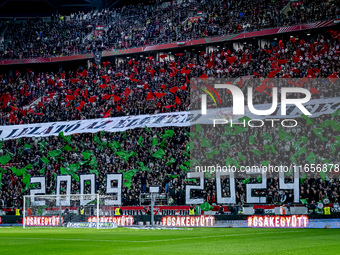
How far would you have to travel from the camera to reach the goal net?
93.5ft

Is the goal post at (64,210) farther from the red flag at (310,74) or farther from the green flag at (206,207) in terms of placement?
the red flag at (310,74)

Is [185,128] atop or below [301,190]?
atop

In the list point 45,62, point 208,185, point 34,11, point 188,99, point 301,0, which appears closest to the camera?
point 208,185

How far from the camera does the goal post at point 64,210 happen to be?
2847 centimetres

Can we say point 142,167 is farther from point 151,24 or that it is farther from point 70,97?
point 151,24

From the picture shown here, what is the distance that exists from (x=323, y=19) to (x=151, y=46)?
49.4 feet

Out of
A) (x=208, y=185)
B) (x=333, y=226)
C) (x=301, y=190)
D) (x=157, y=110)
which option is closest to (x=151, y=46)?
(x=157, y=110)

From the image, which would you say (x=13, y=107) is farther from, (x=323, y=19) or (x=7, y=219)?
(x=323, y=19)

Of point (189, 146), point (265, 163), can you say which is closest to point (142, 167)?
point (189, 146)

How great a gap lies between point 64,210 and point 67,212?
0.22m

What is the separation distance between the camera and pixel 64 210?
95.6ft

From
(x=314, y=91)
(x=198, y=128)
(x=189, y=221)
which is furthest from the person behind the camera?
(x=198, y=128)

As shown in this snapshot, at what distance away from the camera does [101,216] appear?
28.6 meters

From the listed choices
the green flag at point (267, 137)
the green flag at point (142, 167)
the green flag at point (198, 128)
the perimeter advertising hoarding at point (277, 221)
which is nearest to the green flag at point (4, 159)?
the green flag at point (142, 167)
